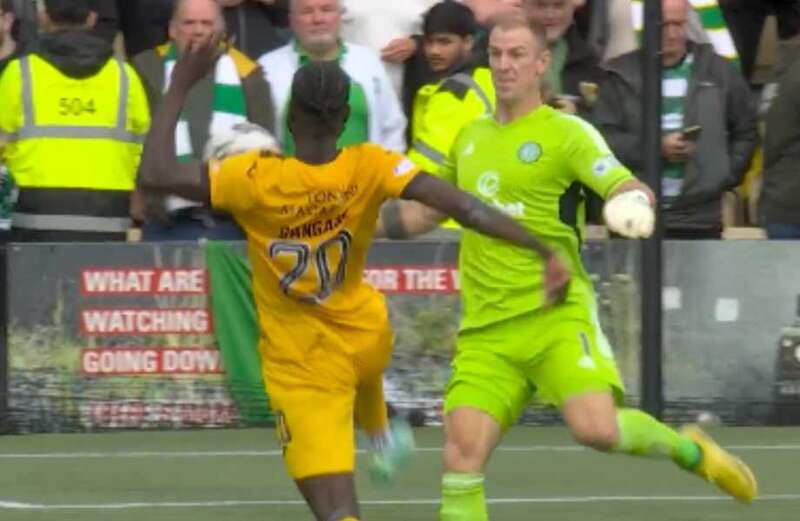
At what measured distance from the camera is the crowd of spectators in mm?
13734

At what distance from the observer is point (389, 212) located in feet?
32.7

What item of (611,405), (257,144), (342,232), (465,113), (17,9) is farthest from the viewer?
(17,9)

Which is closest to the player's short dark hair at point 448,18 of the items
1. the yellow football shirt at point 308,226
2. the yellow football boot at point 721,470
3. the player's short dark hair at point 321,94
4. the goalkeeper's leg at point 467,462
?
the yellow football boot at point 721,470

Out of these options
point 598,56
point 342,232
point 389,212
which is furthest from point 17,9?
point 342,232

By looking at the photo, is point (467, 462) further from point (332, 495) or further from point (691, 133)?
point (691, 133)

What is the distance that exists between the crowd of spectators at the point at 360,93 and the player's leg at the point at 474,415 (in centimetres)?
378

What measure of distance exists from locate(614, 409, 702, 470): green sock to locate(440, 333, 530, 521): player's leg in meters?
0.39

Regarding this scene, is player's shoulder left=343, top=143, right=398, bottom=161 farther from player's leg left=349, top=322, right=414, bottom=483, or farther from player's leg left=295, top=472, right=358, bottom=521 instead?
player's leg left=295, top=472, right=358, bottom=521

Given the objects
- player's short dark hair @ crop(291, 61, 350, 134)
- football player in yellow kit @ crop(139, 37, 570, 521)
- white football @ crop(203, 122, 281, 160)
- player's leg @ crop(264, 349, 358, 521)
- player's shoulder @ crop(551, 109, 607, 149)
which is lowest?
player's leg @ crop(264, 349, 358, 521)

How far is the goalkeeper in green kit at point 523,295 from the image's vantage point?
9.52 m

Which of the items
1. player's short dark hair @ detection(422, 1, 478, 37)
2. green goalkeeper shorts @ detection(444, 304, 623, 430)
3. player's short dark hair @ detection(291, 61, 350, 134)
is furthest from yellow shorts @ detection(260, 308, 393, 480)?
player's short dark hair @ detection(422, 1, 478, 37)

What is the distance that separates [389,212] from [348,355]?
3.33ft

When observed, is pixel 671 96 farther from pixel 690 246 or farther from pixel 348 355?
pixel 348 355

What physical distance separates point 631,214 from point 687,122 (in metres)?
5.62
